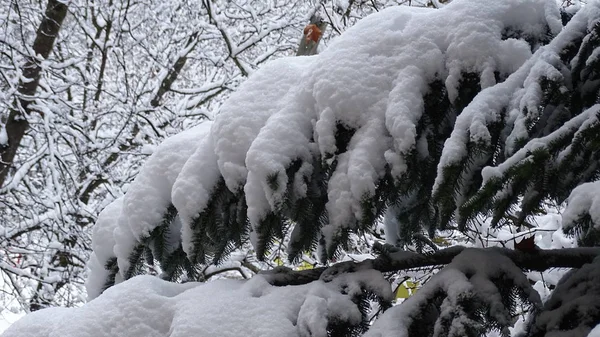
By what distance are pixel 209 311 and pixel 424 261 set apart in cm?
60

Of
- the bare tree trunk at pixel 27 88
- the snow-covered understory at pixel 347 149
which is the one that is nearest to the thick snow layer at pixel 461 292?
the snow-covered understory at pixel 347 149

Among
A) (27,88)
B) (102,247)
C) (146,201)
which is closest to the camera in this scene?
(146,201)

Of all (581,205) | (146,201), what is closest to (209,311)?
(146,201)

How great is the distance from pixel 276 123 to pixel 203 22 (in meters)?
7.19

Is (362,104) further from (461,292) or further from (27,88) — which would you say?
(27,88)

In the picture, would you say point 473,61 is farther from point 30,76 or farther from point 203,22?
point 203,22

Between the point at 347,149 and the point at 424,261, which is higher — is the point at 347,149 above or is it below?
above

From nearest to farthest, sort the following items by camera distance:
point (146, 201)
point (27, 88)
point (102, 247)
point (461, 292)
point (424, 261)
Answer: point (461, 292), point (424, 261), point (146, 201), point (102, 247), point (27, 88)

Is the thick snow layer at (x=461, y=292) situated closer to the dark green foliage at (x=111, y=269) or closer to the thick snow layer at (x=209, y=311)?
the thick snow layer at (x=209, y=311)

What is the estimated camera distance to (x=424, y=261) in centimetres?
163

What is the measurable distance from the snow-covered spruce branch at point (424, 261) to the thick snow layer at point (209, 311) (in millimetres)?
68

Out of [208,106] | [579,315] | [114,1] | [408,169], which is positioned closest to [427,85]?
[408,169]

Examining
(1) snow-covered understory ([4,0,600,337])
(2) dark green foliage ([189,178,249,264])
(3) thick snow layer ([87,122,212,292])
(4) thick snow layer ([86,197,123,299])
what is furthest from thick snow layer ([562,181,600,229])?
(4) thick snow layer ([86,197,123,299])

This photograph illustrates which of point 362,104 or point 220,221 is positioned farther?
point 220,221
